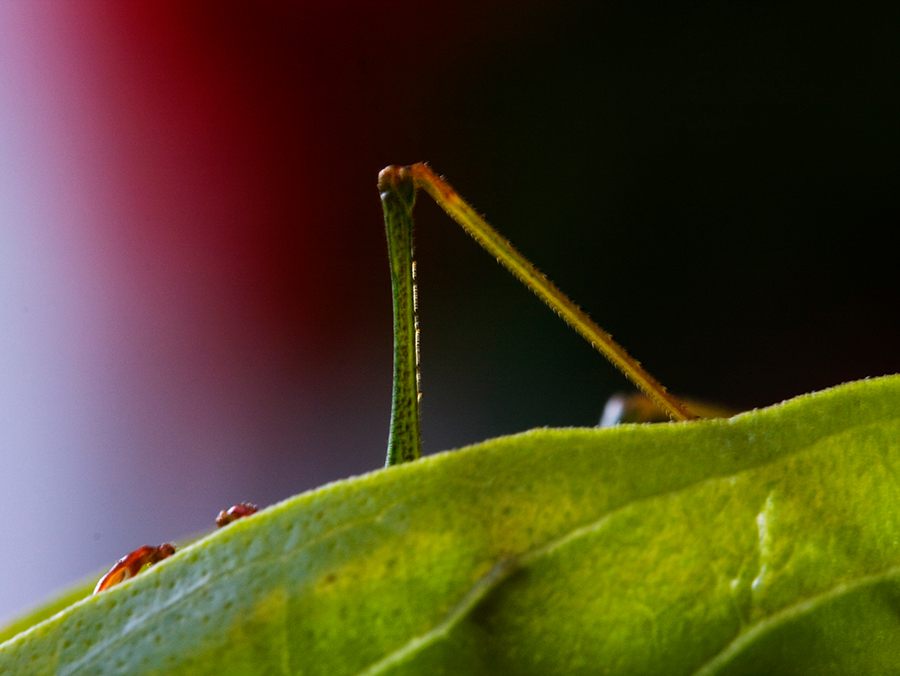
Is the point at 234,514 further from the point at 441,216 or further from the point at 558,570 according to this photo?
the point at 441,216

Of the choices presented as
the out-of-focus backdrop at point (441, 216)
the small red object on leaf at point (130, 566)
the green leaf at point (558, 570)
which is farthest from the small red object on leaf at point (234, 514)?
the out-of-focus backdrop at point (441, 216)

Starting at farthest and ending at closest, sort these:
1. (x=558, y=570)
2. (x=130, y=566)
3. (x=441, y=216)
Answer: (x=441, y=216)
(x=130, y=566)
(x=558, y=570)

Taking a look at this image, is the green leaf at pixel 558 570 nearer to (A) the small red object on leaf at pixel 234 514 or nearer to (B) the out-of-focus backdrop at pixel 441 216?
(A) the small red object on leaf at pixel 234 514

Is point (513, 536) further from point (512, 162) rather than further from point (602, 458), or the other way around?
point (512, 162)

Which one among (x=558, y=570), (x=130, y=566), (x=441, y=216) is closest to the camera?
(x=558, y=570)

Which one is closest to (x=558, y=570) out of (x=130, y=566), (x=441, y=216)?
(x=130, y=566)

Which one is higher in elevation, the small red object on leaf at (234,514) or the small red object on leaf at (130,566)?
the small red object on leaf at (130,566)

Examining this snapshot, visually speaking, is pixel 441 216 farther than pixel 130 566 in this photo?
Yes
